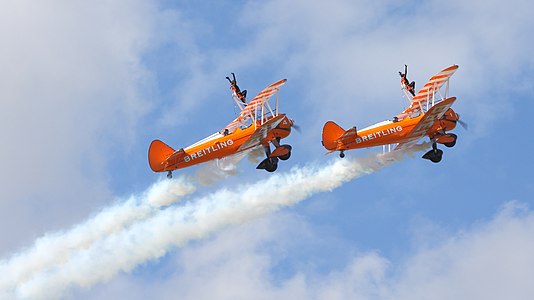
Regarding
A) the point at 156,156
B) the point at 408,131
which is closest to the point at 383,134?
the point at 408,131

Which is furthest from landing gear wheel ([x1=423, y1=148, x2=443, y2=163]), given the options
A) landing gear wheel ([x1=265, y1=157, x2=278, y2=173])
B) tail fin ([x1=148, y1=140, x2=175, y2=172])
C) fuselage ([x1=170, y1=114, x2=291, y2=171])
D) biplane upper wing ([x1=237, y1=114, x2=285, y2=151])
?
tail fin ([x1=148, y1=140, x2=175, y2=172])

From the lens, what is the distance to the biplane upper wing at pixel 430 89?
122 meters

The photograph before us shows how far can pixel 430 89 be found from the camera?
12231 cm

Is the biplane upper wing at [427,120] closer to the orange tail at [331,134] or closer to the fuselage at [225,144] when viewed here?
the orange tail at [331,134]

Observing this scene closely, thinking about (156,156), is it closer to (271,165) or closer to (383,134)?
(271,165)

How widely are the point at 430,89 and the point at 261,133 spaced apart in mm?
11313

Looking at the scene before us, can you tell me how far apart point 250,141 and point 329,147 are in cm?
475

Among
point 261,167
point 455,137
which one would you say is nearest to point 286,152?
point 261,167

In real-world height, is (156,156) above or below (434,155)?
above

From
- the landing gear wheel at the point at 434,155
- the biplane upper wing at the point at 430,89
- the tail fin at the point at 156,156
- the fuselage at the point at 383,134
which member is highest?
the biplane upper wing at the point at 430,89

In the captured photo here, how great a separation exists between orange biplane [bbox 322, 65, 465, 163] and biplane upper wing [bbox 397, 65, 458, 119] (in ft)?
0.20

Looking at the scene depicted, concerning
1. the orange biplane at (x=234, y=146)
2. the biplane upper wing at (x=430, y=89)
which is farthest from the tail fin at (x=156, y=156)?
the biplane upper wing at (x=430, y=89)

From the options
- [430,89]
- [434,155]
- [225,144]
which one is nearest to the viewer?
[225,144]

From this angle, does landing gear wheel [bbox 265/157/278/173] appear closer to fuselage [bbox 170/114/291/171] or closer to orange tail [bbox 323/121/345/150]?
fuselage [bbox 170/114/291/171]
